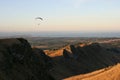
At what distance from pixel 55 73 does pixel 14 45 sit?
4035 centimetres

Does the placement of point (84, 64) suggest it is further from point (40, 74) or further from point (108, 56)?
point (40, 74)

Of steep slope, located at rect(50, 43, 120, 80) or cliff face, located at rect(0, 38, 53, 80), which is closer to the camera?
cliff face, located at rect(0, 38, 53, 80)

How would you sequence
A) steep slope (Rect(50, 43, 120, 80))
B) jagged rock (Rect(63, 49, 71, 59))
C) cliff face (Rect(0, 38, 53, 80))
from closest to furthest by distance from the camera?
cliff face (Rect(0, 38, 53, 80)) → steep slope (Rect(50, 43, 120, 80)) → jagged rock (Rect(63, 49, 71, 59))

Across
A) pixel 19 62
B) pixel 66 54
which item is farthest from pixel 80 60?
pixel 19 62

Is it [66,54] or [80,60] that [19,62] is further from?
[80,60]

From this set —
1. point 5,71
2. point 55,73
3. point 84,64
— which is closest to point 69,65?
point 84,64

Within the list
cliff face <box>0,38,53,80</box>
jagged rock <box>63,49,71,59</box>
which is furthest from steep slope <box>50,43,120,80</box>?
cliff face <box>0,38,53,80</box>

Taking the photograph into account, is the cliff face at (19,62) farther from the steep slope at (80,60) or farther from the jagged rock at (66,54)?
the jagged rock at (66,54)

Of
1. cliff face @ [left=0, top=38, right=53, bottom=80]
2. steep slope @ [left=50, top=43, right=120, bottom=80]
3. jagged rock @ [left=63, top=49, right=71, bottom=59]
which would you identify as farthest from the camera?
jagged rock @ [left=63, top=49, right=71, bottom=59]

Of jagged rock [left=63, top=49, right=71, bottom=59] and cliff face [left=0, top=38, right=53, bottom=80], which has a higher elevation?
cliff face [left=0, top=38, right=53, bottom=80]

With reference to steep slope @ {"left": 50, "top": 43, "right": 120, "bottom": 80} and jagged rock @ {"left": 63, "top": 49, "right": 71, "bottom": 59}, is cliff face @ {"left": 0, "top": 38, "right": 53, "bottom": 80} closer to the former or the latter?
steep slope @ {"left": 50, "top": 43, "right": 120, "bottom": 80}

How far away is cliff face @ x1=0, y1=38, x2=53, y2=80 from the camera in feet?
183

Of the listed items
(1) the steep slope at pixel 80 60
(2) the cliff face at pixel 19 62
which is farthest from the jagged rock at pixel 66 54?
(2) the cliff face at pixel 19 62

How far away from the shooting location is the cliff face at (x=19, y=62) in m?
55.8
